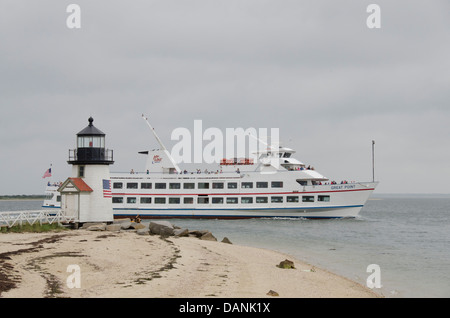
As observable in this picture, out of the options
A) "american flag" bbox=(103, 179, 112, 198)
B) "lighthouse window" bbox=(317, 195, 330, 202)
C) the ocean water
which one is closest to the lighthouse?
"american flag" bbox=(103, 179, 112, 198)

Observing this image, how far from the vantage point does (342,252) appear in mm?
26531

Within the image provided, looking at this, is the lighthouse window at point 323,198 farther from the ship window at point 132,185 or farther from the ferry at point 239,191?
the ship window at point 132,185

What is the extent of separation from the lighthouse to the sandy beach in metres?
6.64

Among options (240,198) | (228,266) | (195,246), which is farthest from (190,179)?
(228,266)

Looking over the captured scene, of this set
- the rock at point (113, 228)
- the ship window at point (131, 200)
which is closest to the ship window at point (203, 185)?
the ship window at point (131, 200)

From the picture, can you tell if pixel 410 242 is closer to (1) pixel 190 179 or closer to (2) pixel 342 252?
(2) pixel 342 252

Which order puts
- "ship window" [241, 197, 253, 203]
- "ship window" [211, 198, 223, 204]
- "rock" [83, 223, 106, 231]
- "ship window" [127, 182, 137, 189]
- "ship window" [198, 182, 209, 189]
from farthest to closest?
"ship window" [127, 182, 137, 189] → "ship window" [198, 182, 209, 189] → "ship window" [211, 198, 223, 204] → "ship window" [241, 197, 253, 203] → "rock" [83, 223, 106, 231]

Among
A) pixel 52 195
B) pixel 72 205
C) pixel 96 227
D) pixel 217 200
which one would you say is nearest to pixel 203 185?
pixel 217 200

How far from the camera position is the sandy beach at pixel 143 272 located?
12.0 metres

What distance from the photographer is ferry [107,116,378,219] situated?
4888 centimetres

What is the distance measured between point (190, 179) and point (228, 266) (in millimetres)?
35763

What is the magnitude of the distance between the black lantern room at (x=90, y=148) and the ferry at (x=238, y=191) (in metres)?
23.3

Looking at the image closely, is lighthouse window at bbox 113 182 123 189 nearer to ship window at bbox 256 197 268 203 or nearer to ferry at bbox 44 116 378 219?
ferry at bbox 44 116 378 219
